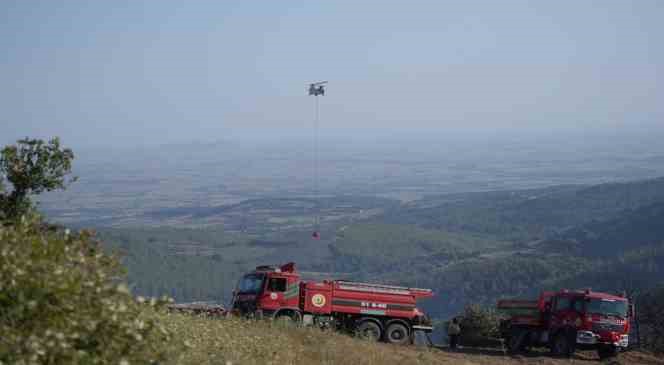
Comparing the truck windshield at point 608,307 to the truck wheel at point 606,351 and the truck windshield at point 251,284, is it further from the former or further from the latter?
the truck windshield at point 251,284

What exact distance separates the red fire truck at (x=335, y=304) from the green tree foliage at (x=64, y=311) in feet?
58.7

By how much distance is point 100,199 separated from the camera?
615 ft

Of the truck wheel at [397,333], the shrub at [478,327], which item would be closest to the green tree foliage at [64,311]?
the truck wheel at [397,333]

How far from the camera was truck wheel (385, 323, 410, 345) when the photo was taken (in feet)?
90.2

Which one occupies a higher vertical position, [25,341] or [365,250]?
[25,341]

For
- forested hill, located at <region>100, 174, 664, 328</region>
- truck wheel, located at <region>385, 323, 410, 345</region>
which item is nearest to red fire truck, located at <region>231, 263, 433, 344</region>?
truck wheel, located at <region>385, 323, 410, 345</region>

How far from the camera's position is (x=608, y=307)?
26422 mm

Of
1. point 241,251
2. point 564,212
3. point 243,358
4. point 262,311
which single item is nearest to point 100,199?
point 241,251

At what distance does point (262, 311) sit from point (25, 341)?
19258 mm

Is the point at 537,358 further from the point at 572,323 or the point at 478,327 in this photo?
the point at 478,327

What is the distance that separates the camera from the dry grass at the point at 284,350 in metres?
12.8

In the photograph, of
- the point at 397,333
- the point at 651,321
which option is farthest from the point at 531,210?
the point at 397,333

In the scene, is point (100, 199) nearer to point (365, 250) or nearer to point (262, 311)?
point (365, 250)

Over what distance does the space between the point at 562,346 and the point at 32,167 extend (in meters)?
17.9
